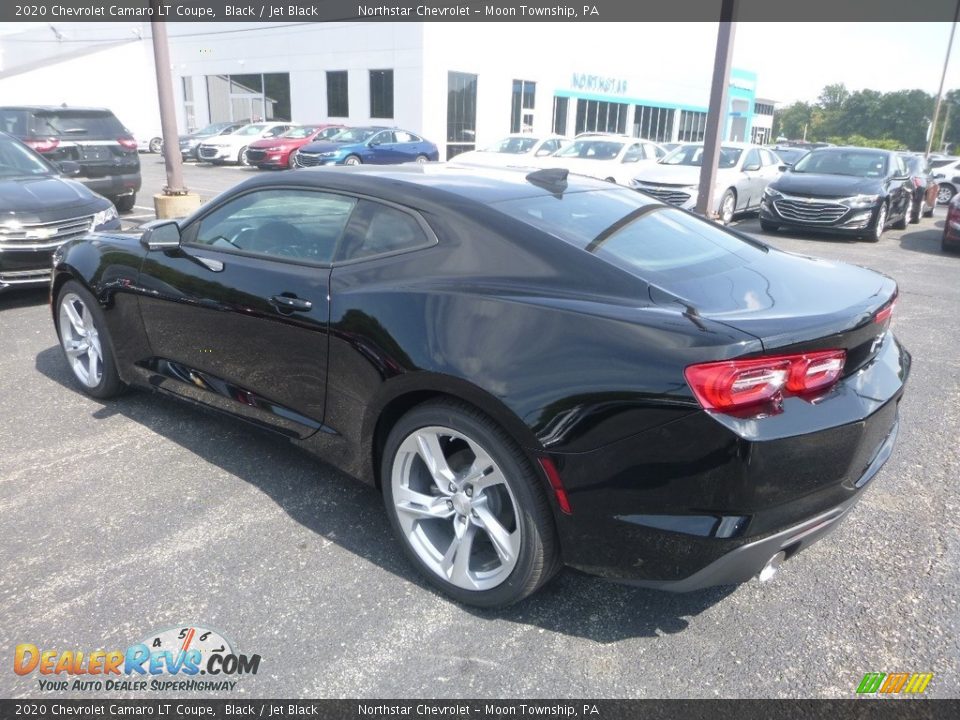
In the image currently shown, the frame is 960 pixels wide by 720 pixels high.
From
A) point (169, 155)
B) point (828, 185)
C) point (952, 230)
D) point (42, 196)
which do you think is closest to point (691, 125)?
point (828, 185)

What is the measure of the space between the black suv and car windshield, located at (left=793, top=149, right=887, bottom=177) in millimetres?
11731

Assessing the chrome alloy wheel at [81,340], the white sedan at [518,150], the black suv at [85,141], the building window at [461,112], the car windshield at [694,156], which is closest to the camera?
the chrome alloy wheel at [81,340]

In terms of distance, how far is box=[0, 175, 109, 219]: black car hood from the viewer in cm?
664

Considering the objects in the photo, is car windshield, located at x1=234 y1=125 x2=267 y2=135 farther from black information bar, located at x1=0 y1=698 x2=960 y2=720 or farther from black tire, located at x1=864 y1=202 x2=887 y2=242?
black information bar, located at x1=0 y1=698 x2=960 y2=720

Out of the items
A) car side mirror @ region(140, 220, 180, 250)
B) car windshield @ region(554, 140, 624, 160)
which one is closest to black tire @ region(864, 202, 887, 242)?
car windshield @ region(554, 140, 624, 160)

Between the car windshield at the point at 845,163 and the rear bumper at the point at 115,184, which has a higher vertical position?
the car windshield at the point at 845,163

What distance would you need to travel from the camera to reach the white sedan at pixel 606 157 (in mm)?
14727

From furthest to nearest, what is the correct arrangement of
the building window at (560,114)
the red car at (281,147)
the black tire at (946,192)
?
the building window at (560,114)
the red car at (281,147)
the black tire at (946,192)

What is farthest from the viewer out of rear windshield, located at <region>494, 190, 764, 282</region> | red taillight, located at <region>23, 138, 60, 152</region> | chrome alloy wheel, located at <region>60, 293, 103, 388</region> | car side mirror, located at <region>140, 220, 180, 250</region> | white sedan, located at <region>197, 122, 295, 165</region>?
white sedan, located at <region>197, 122, 295, 165</region>

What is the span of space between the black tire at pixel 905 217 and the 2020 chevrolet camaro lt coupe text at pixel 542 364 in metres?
13.0

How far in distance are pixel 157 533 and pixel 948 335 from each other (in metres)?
6.60

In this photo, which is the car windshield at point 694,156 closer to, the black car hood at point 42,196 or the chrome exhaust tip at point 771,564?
the black car hood at point 42,196

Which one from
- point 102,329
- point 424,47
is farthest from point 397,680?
point 424,47

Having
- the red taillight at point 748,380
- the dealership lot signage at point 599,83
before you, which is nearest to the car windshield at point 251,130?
the dealership lot signage at point 599,83
